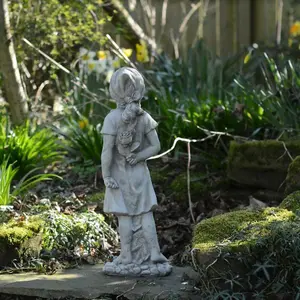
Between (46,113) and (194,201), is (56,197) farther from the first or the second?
(46,113)

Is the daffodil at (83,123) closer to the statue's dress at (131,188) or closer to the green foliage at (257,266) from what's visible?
the statue's dress at (131,188)

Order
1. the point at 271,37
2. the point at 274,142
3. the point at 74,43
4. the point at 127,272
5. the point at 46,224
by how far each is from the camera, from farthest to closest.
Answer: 1. the point at 271,37
2. the point at 74,43
3. the point at 274,142
4. the point at 46,224
5. the point at 127,272

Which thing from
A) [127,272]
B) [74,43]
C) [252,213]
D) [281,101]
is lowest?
[127,272]

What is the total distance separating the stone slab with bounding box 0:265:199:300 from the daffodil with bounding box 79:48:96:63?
425 centimetres

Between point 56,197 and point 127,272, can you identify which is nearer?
point 127,272

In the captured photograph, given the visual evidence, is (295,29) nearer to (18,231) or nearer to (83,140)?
(83,140)

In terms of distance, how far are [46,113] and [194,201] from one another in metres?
3.14

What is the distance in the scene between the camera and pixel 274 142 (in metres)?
6.45

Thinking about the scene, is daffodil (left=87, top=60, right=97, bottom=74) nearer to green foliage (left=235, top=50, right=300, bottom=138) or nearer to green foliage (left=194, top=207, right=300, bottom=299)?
green foliage (left=235, top=50, right=300, bottom=138)

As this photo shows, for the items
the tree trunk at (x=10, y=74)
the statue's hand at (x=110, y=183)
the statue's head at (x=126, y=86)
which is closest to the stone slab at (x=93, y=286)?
the statue's hand at (x=110, y=183)

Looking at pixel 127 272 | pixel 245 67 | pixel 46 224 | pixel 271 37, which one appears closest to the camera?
pixel 127 272

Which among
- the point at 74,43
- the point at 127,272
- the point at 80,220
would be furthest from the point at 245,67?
the point at 127,272

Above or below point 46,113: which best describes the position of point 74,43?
above

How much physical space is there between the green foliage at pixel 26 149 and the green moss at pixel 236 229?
2480 millimetres
